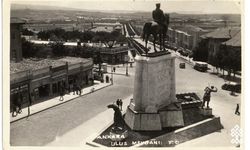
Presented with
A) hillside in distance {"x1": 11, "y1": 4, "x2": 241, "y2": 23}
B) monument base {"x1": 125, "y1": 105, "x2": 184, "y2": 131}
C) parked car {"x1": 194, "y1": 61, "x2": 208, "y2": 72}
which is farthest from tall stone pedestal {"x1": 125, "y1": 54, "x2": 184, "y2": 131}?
parked car {"x1": 194, "y1": 61, "x2": 208, "y2": 72}

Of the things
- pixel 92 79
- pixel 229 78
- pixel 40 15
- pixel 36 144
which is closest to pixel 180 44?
pixel 229 78

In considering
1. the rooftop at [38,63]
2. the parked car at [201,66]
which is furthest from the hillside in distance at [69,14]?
the parked car at [201,66]

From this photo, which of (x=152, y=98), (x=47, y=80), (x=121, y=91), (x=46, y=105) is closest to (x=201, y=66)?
(x=121, y=91)

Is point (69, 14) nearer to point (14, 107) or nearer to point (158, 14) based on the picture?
point (158, 14)

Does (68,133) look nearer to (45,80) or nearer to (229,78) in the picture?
(45,80)

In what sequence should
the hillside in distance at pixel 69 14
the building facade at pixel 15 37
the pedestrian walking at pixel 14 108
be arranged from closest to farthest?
the hillside in distance at pixel 69 14
the building facade at pixel 15 37
the pedestrian walking at pixel 14 108

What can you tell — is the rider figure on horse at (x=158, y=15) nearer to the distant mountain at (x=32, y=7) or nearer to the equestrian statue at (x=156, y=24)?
Result: the equestrian statue at (x=156, y=24)

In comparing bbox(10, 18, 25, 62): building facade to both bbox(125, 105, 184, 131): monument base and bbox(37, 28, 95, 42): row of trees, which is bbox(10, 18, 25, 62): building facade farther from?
bbox(125, 105, 184, 131): monument base
